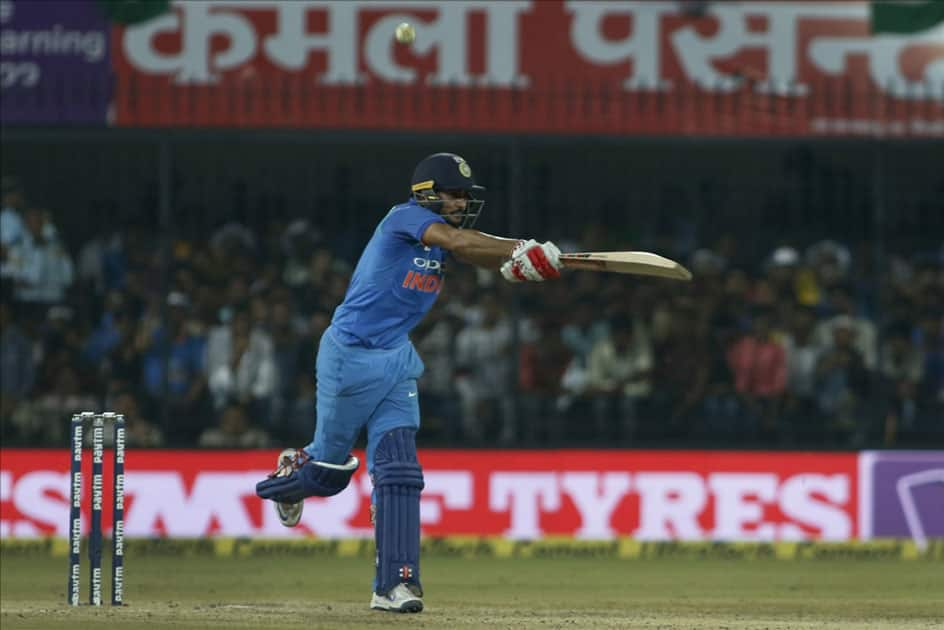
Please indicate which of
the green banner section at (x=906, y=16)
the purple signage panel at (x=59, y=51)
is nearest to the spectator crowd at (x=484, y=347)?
the purple signage panel at (x=59, y=51)

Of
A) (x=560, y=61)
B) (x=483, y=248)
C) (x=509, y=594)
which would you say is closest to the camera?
(x=483, y=248)

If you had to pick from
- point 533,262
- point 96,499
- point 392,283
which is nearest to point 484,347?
point 392,283

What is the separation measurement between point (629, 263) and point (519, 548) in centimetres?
548

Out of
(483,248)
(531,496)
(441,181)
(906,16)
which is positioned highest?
(906,16)

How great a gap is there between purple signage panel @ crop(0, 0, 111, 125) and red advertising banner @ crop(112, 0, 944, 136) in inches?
7.6

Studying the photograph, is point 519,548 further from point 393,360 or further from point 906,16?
point 906,16

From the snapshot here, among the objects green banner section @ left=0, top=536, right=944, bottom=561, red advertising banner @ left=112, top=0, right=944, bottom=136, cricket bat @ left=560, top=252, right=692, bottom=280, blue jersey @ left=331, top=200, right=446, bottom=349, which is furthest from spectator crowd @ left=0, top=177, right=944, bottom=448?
cricket bat @ left=560, top=252, right=692, bottom=280

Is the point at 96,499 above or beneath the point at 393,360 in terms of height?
beneath

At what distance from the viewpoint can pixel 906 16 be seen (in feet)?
48.6

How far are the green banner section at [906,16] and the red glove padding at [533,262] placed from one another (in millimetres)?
7788

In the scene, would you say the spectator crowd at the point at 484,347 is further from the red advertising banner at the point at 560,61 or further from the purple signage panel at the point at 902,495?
the red advertising banner at the point at 560,61

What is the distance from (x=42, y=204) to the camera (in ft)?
45.8

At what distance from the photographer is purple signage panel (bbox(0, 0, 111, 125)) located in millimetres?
14078

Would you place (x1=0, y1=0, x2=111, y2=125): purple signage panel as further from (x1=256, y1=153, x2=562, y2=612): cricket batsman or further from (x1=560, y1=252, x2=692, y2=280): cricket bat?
(x1=560, y1=252, x2=692, y2=280): cricket bat
